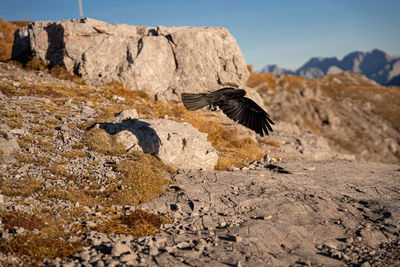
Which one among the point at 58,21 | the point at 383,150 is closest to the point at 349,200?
the point at 58,21

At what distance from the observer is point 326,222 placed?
18.9 feet

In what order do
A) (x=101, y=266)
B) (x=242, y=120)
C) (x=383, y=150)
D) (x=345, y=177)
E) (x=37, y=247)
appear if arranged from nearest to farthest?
(x=101, y=266) → (x=37, y=247) → (x=242, y=120) → (x=345, y=177) → (x=383, y=150)

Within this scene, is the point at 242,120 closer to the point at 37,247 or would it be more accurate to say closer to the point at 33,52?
the point at 37,247

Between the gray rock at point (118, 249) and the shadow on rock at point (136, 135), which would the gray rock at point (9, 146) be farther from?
the gray rock at point (118, 249)

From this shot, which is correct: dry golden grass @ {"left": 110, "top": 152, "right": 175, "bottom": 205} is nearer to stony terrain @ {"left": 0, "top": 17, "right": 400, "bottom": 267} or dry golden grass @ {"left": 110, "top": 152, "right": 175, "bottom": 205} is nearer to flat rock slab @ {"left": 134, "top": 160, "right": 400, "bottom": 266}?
stony terrain @ {"left": 0, "top": 17, "right": 400, "bottom": 267}

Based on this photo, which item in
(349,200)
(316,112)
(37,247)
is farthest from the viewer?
(316,112)

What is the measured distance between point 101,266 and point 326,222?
14.8ft

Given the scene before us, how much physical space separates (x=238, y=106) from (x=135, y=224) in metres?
4.42

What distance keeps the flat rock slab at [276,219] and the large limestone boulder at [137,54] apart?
28.1 ft

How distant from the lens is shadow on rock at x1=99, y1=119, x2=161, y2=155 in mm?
8773

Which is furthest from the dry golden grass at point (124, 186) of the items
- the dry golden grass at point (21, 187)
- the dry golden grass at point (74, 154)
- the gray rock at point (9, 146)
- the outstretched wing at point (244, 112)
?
the outstretched wing at point (244, 112)

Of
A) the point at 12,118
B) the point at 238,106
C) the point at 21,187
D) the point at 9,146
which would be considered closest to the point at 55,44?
the point at 12,118

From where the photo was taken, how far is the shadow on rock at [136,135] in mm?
8773

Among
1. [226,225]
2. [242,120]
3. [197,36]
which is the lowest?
[226,225]
